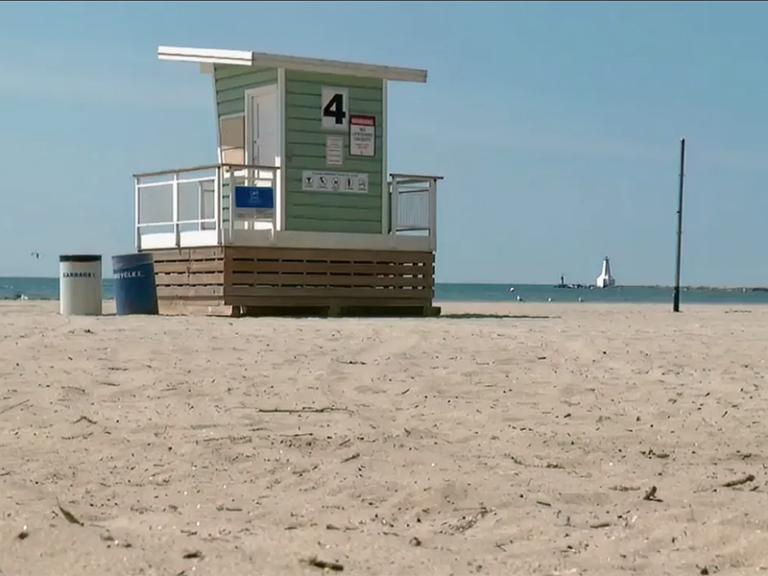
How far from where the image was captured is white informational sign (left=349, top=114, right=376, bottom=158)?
1442cm

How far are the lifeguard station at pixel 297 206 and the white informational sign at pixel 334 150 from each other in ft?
0.04

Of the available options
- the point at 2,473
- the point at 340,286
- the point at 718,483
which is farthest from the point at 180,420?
the point at 340,286

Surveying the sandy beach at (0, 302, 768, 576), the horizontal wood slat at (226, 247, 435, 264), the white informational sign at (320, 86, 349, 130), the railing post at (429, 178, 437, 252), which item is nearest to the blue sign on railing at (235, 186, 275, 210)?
the horizontal wood slat at (226, 247, 435, 264)

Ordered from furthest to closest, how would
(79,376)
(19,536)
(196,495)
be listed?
(79,376)
(196,495)
(19,536)

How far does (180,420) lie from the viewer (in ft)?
18.3

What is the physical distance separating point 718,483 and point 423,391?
1.99 m

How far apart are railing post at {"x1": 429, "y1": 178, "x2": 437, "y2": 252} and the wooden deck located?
221mm

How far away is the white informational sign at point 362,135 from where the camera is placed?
14.4 meters

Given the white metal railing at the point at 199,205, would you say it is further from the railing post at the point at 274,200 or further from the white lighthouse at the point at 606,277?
the white lighthouse at the point at 606,277

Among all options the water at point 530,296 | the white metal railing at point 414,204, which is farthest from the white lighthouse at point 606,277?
the white metal railing at point 414,204

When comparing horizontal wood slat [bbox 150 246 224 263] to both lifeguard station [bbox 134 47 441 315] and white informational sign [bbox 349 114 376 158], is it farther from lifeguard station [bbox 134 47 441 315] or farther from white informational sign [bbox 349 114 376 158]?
white informational sign [bbox 349 114 376 158]

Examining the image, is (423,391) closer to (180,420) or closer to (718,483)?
(180,420)

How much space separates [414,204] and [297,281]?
90.8 inches

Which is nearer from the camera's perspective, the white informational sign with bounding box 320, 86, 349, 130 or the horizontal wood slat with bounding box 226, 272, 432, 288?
the horizontal wood slat with bounding box 226, 272, 432, 288
